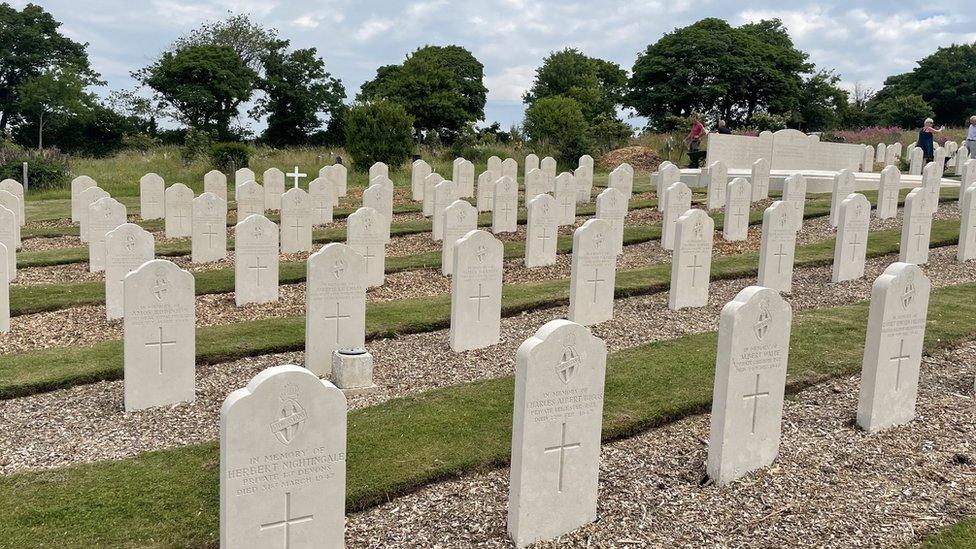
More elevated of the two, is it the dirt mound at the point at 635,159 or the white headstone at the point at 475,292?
the dirt mound at the point at 635,159

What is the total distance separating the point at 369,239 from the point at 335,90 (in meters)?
41.8

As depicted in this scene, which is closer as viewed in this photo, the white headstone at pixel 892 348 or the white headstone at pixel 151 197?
the white headstone at pixel 892 348

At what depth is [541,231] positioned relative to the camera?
14.1 m

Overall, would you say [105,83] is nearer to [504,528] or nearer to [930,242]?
[930,242]

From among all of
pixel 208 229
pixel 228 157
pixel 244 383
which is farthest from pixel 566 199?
pixel 228 157

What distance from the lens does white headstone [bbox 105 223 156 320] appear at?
34.6 feet

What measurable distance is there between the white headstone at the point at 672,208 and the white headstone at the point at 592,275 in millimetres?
5208

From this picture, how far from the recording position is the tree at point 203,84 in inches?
1866

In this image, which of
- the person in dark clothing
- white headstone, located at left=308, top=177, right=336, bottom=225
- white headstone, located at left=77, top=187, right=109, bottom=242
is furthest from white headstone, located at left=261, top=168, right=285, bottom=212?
the person in dark clothing

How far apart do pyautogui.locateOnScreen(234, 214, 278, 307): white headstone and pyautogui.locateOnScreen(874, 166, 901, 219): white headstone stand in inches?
527

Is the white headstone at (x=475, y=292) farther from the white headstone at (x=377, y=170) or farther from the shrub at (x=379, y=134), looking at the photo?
the shrub at (x=379, y=134)

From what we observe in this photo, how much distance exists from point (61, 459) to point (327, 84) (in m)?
47.7

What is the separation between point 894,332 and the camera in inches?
275

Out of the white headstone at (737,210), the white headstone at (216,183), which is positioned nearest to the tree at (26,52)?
the white headstone at (216,183)
